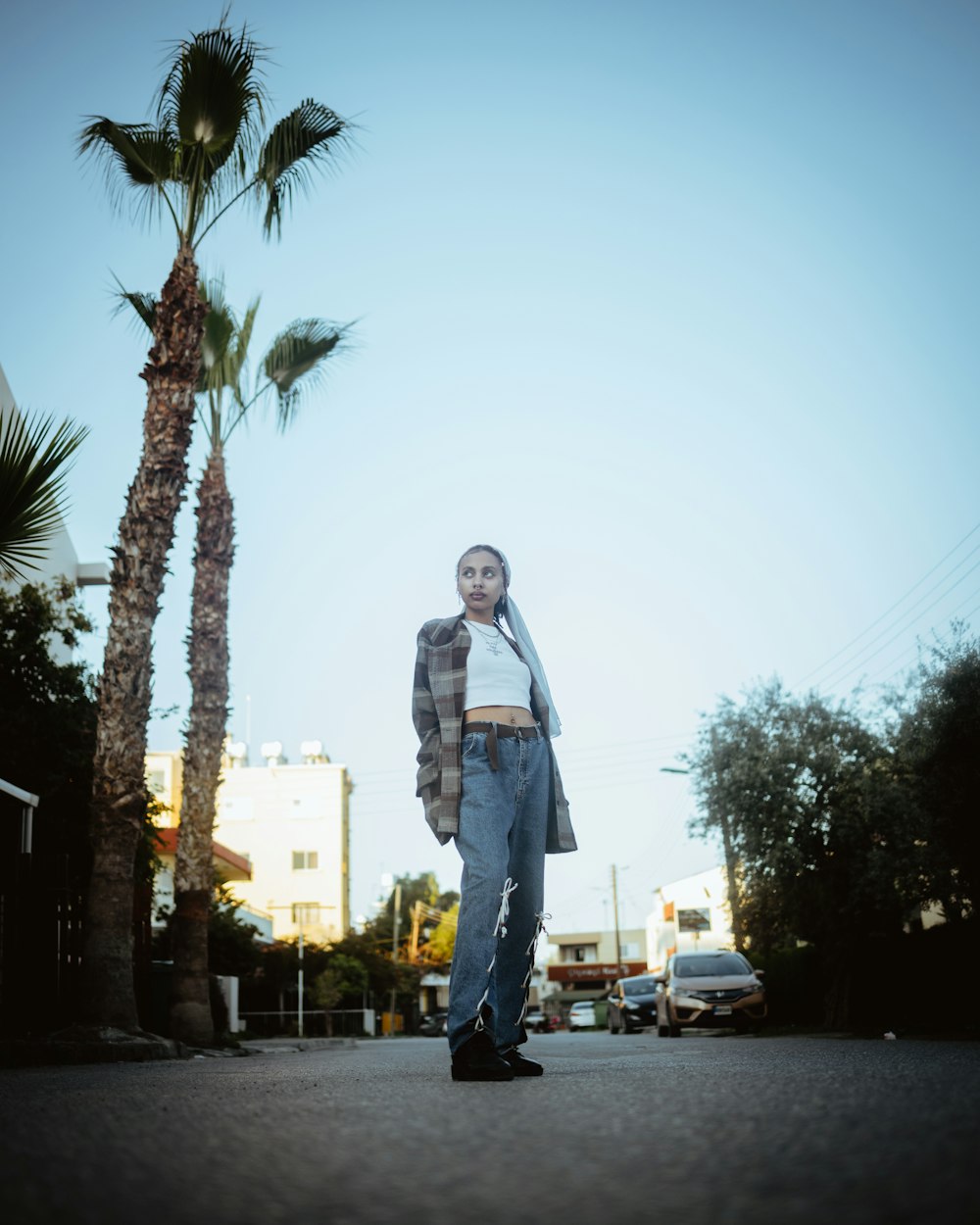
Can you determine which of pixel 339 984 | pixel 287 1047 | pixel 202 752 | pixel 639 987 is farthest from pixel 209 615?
pixel 339 984

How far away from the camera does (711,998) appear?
19516 millimetres

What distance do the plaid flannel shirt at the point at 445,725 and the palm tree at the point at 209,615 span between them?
30.6 feet

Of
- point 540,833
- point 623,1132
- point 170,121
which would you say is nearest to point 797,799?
point 170,121

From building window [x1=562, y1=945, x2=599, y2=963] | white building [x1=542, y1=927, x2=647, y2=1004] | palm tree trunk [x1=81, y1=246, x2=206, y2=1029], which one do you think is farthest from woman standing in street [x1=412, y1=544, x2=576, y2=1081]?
building window [x1=562, y1=945, x2=599, y2=963]

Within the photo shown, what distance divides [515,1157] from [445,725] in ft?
10.2

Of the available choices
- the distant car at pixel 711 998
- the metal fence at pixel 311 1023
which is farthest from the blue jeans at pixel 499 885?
the metal fence at pixel 311 1023

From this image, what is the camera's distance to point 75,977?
11078 mm

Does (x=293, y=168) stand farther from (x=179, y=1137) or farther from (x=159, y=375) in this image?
(x=179, y=1137)

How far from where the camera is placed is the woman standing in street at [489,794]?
4.71 meters

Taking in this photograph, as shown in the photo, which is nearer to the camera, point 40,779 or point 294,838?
point 40,779

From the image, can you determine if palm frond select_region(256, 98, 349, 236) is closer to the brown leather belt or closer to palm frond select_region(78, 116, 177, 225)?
palm frond select_region(78, 116, 177, 225)

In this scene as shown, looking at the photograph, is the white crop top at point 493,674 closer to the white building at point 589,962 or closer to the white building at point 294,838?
the white building at point 294,838

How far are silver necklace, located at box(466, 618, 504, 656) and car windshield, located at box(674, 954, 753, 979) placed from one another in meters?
16.3

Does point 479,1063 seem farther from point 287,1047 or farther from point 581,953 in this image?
point 581,953
